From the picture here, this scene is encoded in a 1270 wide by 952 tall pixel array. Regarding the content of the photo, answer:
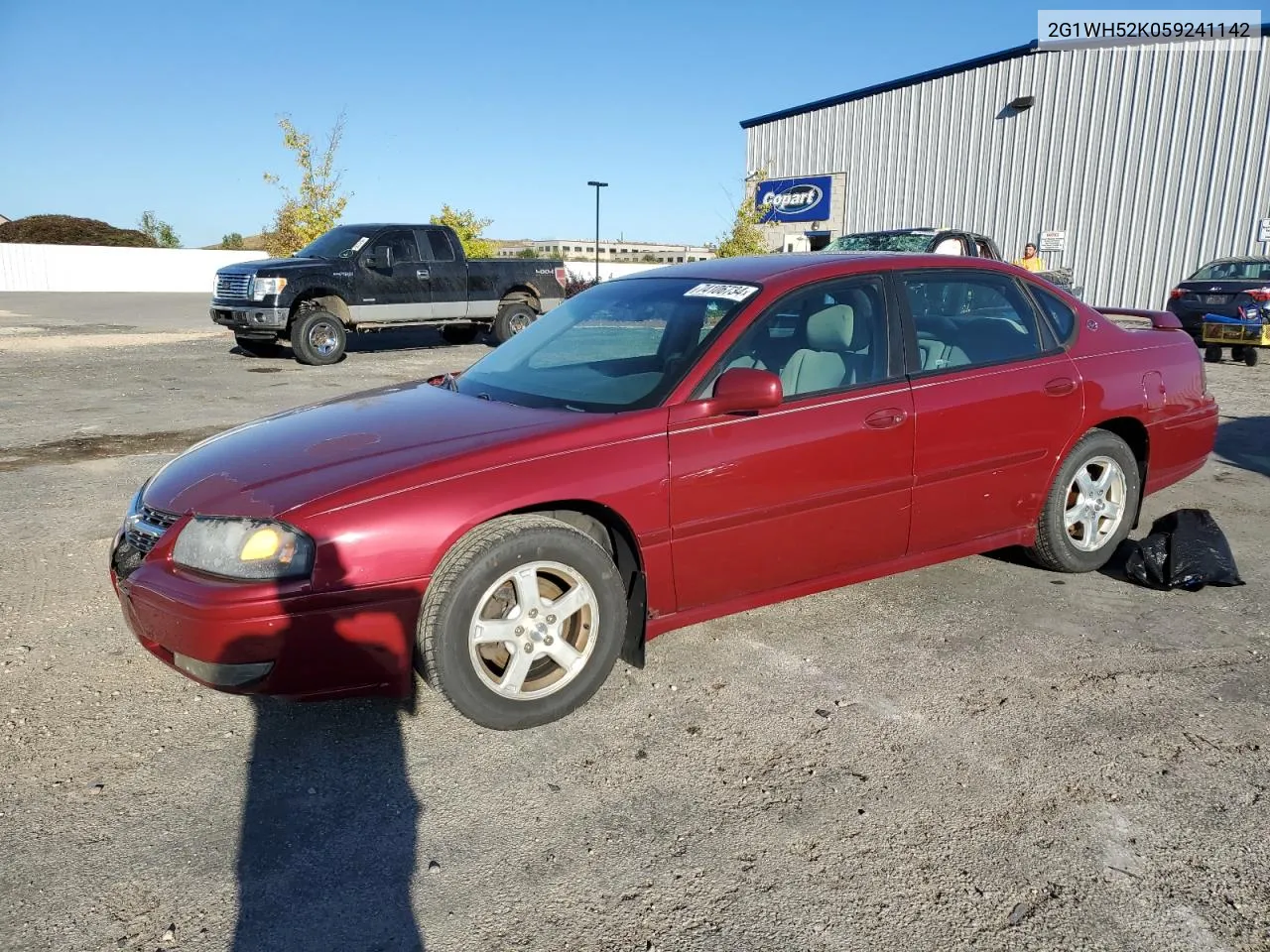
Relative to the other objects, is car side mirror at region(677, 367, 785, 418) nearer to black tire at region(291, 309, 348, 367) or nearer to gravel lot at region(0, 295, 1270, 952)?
gravel lot at region(0, 295, 1270, 952)

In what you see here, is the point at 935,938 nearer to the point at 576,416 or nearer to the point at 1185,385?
the point at 576,416

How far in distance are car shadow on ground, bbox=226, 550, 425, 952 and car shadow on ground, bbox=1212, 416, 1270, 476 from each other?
654 cm

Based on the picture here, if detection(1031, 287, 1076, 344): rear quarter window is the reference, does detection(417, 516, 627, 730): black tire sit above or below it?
below

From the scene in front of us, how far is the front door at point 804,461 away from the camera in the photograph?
132 inches

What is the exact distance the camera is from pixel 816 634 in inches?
155

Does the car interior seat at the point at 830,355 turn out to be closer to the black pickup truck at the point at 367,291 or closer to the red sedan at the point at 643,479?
the red sedan at the point at 643,479

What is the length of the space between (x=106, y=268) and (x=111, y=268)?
0.67 ft

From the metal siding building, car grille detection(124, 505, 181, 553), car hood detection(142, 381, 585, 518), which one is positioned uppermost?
the metal siding building

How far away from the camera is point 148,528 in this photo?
317cm

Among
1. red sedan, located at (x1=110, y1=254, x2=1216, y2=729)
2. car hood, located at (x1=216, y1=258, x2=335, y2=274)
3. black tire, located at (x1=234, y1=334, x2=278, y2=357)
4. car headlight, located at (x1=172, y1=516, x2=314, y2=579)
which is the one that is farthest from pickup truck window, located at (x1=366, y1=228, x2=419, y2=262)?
car headlight, located at (x1=172, y1=516, x2=314, y2=579)

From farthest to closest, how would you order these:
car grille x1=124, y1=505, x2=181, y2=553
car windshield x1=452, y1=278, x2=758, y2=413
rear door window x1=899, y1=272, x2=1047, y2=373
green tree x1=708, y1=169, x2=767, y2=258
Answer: green tree x1=708, y1=169, x2=767, y2=258
rear door window x1=899, y1=272, x2=1047, y2=373
car windshield x1=452, y1=278, x2=758, y2=413
car grille x1=124, y1=505, x2=181, y2=553

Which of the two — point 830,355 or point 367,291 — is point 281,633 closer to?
point 830,355

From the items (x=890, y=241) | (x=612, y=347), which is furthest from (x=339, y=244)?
(x=612, y=347)

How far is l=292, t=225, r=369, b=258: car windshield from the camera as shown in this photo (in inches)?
560
